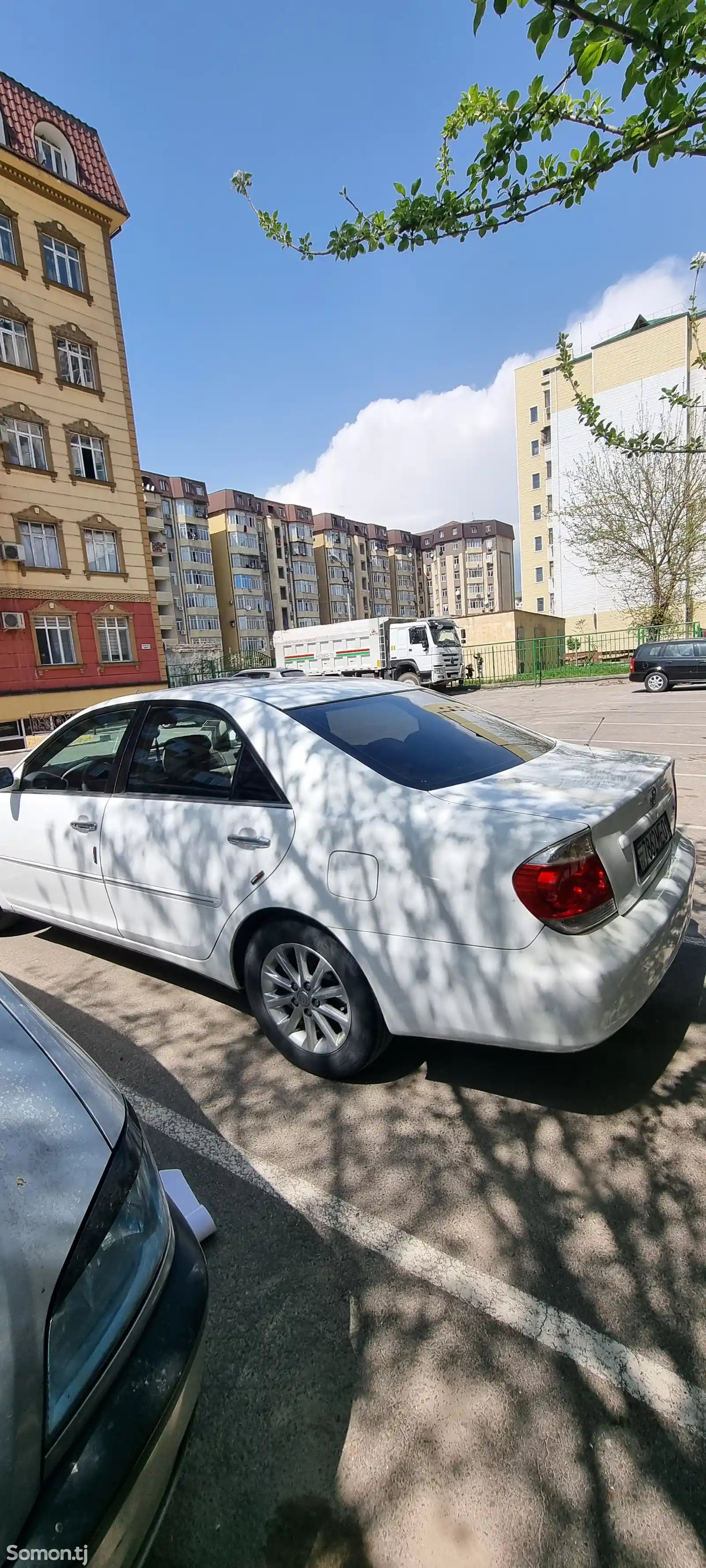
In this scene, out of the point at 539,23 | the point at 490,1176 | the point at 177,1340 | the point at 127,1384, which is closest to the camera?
the point at 127,1384

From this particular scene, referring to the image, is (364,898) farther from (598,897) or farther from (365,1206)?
(365,1206)

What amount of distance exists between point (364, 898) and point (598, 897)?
798mm

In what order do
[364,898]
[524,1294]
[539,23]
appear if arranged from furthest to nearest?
1. [364,898]
2. [539,23]
3. [524,1294]

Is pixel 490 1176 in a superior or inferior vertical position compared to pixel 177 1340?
inferior

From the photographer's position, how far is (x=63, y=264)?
22.9 m

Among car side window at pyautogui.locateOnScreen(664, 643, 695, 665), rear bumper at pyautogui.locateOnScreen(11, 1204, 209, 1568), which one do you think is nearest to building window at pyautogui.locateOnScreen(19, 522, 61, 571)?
car side window at pyautogui.locateOnScreen(664, 643, 695, 665)

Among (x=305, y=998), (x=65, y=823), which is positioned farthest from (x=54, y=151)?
(x=305, y=998)

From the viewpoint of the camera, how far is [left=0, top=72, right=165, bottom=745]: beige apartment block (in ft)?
70.7

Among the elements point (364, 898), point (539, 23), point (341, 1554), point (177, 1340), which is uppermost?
point (539, 23)

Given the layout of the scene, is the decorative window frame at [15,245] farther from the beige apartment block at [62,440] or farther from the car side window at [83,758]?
the car side window at [83,758]

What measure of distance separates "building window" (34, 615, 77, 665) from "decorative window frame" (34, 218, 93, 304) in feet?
34.8

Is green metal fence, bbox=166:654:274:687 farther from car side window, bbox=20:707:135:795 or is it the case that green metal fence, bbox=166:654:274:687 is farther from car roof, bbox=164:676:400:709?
car roof, bbox=164:676:400:709

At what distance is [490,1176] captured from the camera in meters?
2.27

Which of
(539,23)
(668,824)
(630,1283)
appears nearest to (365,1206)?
(630,1283)
